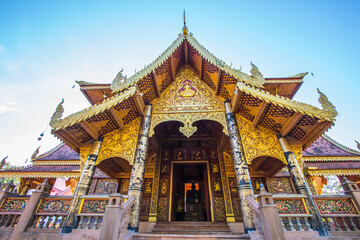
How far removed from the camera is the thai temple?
4.08 m

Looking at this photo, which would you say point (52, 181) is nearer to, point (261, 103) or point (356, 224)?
point (261, 103)

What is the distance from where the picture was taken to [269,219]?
3.16 metres

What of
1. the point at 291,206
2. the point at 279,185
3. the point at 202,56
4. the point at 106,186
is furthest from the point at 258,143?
the point at 106,186

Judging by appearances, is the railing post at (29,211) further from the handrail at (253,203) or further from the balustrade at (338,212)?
the balustrade at (338,212)

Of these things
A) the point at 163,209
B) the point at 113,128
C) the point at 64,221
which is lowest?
the point at 64,221

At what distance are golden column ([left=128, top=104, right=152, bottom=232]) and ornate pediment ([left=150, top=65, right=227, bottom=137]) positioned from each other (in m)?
0.29

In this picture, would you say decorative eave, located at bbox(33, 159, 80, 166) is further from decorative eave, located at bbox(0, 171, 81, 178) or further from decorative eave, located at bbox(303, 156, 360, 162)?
decorative eave, located at bbox(303, 156, 360, 162)

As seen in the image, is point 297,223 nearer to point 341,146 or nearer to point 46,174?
point 341,146

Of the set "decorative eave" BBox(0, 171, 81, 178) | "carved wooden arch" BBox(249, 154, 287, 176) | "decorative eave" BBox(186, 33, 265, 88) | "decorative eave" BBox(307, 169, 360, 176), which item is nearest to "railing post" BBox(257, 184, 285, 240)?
"decorative eave" BBox(186, 33, 265, 88)

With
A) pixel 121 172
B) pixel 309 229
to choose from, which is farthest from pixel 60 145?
pixel 309 229

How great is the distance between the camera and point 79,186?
4.82m

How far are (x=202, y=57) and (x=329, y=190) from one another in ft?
136

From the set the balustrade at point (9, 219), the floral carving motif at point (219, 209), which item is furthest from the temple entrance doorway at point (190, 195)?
the balustrade at point (9, 219)

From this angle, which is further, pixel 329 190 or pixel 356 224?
pixel 329 190
